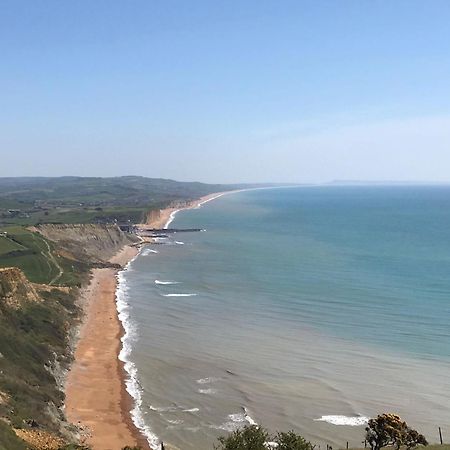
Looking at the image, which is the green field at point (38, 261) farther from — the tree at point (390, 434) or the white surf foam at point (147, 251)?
the tree at point (390, 434)

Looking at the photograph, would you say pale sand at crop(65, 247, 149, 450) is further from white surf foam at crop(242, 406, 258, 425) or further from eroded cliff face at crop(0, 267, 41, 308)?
white surf foam at crop(242, 406, 258, 425)

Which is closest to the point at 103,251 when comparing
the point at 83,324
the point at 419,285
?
the point at 83,324

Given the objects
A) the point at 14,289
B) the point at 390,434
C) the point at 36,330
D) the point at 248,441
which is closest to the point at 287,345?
the point at 36,330

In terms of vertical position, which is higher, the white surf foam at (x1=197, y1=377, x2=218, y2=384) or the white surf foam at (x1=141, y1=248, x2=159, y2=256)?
the white surf foam at (x1=141, y1=248, x2=159, y2=256)

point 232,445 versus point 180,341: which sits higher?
point 232,445

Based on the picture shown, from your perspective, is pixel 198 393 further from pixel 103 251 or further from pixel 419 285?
pixel 103 251

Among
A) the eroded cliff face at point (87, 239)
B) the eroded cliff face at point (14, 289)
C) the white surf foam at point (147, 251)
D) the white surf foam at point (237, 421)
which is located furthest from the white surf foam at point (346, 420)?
the white surf foam at point (147, 251)

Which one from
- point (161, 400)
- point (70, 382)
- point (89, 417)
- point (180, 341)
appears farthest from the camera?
point (180, 341)

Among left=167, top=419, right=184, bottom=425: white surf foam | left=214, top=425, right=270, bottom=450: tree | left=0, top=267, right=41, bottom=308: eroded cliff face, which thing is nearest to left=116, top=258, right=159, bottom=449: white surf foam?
left=167, top=419, right=184, bottom=425: white surf foam
